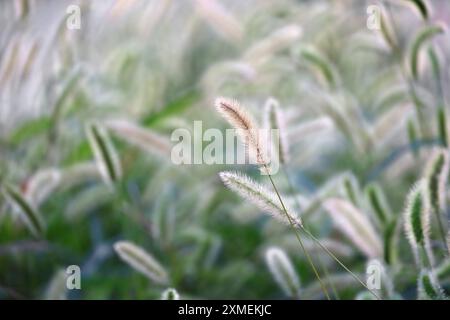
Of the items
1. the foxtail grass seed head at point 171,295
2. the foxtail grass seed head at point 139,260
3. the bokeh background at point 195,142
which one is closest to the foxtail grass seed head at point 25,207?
the bokeh background at point 195,142

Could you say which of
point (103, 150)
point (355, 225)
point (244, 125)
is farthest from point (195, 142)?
point (244, 125)

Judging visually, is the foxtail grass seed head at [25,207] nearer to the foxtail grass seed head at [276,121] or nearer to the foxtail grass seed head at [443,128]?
the foxtail grass seed head at [276,121]

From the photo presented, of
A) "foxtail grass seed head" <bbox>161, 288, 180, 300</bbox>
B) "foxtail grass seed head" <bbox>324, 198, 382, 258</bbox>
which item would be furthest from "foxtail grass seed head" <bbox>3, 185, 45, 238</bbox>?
"foxtail grass seed head" <bbox>324, 198, 382, 258</bbox>

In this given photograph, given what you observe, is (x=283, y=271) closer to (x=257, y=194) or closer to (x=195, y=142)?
(x=257, y=194)

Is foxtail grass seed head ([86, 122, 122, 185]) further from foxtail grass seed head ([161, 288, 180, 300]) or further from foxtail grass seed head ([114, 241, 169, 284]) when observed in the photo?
foxtail grass seed head ([161, 288, 180, 300])

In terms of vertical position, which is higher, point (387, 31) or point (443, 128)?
point (387, 31)
